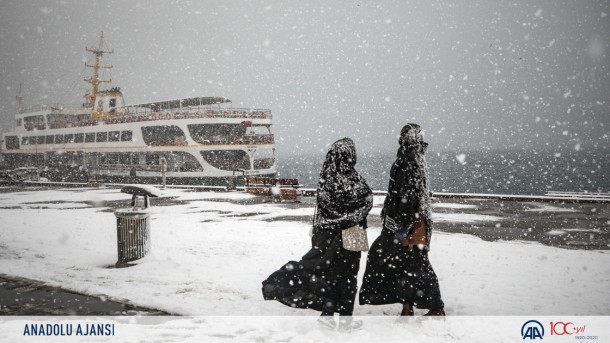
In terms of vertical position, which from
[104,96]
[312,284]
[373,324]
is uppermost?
[104,96]

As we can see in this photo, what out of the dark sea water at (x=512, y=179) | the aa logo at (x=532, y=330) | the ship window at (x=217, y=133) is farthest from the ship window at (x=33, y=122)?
the aa logo at (x=532, y=330)

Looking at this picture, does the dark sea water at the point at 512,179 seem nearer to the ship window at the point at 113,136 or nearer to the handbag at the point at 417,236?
the ship window at the point at 113,136

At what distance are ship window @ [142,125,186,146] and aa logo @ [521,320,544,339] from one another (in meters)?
21.9

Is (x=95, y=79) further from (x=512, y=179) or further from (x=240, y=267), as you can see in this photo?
(x=512, y=179)

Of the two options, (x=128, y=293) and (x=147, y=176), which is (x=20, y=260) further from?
(x=147, y=176)

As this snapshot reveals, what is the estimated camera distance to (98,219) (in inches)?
416

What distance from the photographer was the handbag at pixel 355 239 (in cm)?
344

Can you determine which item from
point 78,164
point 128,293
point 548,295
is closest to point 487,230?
point 548,295

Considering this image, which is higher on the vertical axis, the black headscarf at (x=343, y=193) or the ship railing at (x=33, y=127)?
the ship railing at (x=33, y=127)

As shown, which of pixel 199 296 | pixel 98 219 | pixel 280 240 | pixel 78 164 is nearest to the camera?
pixel 199 296

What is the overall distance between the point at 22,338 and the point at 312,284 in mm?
2344

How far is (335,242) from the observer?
3.61 metres

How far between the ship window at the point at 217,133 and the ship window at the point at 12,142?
22.0 metres

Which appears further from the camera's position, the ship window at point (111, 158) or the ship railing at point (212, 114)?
the ship window at point (111, 158)
